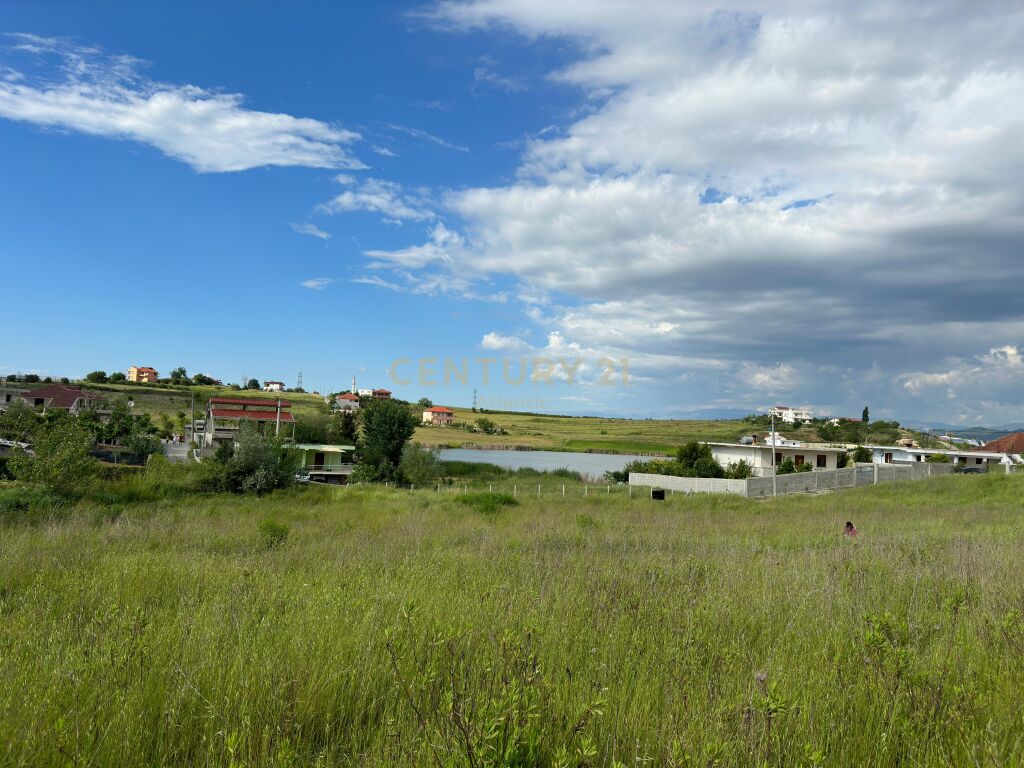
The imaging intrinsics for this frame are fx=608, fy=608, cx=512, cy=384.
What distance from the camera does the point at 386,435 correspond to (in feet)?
168

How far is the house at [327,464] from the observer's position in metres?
51.8

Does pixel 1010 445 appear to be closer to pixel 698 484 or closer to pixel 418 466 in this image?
pixel 698 484

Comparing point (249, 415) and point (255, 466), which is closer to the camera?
point (255, 466)

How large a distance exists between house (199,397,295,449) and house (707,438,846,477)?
1663 inches

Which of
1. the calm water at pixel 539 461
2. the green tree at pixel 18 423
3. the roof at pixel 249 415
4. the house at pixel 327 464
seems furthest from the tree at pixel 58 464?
the calm water at pixel 539 461

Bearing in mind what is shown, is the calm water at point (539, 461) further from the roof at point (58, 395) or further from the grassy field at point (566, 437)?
the roof at point (58, 395)

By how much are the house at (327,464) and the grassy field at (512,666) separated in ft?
155

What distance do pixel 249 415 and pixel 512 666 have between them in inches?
2465

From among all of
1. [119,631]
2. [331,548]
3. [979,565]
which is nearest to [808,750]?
[119,631]

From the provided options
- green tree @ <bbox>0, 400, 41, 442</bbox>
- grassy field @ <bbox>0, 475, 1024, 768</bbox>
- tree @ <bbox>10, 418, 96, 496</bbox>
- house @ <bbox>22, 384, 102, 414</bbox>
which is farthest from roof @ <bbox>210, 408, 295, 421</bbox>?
grassy field @ <bbox>0, 475, 1024, 768</bbox>

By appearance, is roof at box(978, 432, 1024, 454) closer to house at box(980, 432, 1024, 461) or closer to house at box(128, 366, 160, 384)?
house at box(980, 432, 1024, 461)

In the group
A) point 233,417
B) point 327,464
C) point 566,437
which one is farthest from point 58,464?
point 566,437

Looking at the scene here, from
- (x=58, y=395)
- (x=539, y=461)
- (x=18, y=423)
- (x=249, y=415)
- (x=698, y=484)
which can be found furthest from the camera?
(x=539, y=461)

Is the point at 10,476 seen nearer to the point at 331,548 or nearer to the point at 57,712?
the point at 331,548
